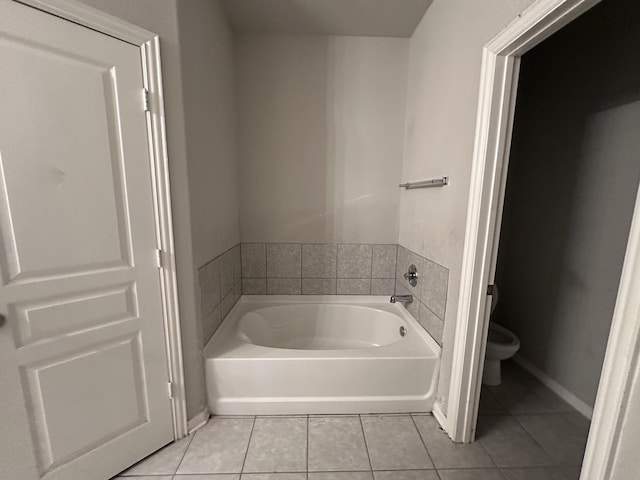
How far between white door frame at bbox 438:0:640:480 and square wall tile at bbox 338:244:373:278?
3.24ft

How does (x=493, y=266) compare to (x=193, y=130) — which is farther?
(x=193, y=130)

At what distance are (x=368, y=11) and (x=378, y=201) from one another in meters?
1.28

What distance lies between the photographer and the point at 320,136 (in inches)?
82.9

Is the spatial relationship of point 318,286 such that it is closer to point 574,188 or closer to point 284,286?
point 284,286

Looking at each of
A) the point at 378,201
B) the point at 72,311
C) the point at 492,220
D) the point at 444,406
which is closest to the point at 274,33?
the point at 378,201

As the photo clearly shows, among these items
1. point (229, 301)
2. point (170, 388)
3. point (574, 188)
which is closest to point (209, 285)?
point (229, 301)

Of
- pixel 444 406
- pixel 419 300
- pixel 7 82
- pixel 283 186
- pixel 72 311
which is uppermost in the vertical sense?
pixel 7 82

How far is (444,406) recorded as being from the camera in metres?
1.50

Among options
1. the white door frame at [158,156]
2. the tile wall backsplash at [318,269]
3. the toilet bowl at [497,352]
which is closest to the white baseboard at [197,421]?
the white door frame at [158,156]

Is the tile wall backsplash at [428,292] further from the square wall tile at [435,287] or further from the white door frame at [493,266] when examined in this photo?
the white door frame at [493,266]

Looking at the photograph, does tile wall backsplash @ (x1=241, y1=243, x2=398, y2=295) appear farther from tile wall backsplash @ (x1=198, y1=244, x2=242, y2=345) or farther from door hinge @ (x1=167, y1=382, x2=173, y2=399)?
door hinge @ (x1=167, y1=382, x2=173, y2=399)

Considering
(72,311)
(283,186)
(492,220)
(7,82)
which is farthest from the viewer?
(283,186)

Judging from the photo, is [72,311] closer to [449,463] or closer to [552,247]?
[449,463]

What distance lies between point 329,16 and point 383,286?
2050 mm
